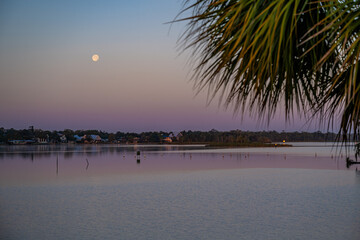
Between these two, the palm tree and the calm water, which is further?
the calm water

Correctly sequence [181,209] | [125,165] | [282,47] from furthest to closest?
[125,165], [181,209], [282,47]

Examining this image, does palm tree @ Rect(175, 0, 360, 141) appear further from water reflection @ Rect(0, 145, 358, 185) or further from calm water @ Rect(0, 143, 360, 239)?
water reflection @ Rect(0, 145, 358, 185)

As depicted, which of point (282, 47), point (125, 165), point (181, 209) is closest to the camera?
point (282, 47)

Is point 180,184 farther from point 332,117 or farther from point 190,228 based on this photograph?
point 332,117

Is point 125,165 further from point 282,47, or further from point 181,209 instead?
point 282,47

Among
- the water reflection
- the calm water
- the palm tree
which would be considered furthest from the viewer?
the water reflection

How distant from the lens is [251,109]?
5.40m

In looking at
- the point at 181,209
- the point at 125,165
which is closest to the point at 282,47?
the point at 181,209

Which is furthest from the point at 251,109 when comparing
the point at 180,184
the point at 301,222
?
the point at 180,184

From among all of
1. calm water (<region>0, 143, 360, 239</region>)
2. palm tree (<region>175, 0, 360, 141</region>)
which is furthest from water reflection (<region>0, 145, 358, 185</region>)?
palm tree (<region>175, 0, 360, 141</region>)

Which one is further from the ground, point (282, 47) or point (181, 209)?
point (282, 47)

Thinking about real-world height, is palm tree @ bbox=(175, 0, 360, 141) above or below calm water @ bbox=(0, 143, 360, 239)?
above

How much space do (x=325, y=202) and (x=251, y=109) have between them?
89.4 ft

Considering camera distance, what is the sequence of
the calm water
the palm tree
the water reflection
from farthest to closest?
the water reflection
the calm water
the palm tree
